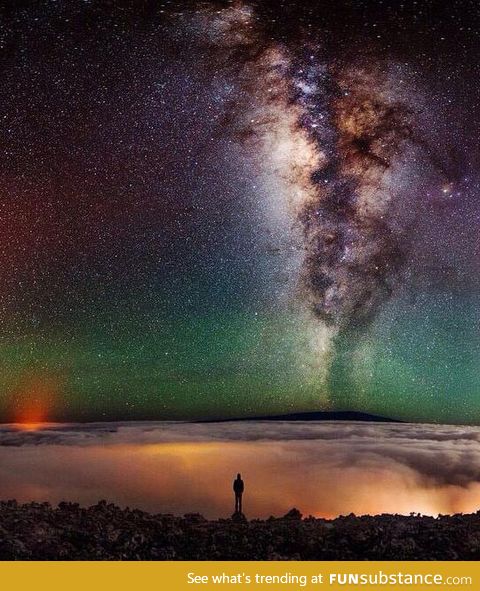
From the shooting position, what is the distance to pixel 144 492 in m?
25.5

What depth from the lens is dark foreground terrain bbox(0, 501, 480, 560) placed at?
9.58m

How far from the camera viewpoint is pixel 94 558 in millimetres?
9445

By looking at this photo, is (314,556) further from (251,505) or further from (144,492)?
(144,492)

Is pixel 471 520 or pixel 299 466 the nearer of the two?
pixel 471 520

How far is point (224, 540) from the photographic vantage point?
9.99m

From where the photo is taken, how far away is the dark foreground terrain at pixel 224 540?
9.58m

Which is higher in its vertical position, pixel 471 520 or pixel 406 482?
pixel 471 520

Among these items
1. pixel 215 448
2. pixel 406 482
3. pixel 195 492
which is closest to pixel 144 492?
pixel 195 492

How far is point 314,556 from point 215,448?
48087mm
